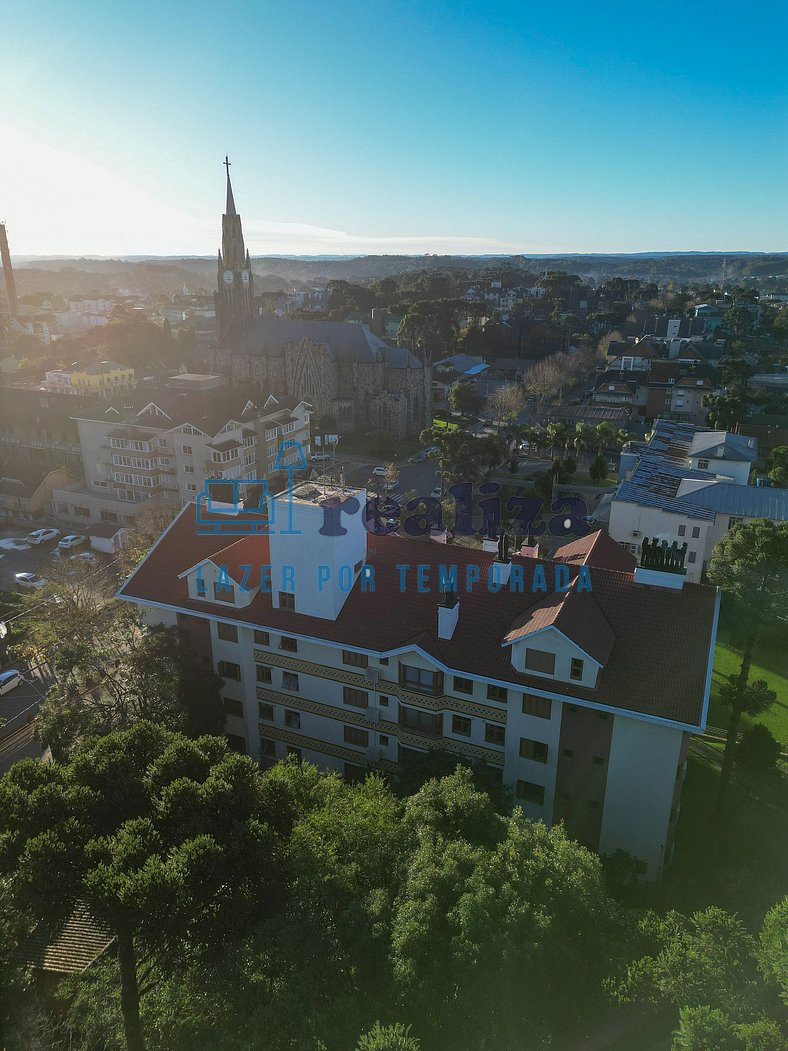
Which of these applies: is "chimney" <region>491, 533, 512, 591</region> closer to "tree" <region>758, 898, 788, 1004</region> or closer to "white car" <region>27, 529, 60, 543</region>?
"tree" <region>758, 898, 788, 1004</region>

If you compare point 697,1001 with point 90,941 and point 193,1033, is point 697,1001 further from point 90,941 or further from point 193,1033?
point 90,941

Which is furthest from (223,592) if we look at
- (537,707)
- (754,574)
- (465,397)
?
(465,397)

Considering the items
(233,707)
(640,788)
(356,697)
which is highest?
(356,697)

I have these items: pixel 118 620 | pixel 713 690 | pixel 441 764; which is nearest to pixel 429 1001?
pixel 441 764

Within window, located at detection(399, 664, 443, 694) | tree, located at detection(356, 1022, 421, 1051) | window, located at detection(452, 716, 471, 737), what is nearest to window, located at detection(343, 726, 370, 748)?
window, located at detection(399, 664, 443, 694)

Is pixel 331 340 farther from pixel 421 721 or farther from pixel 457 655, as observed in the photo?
pixel 421 721
